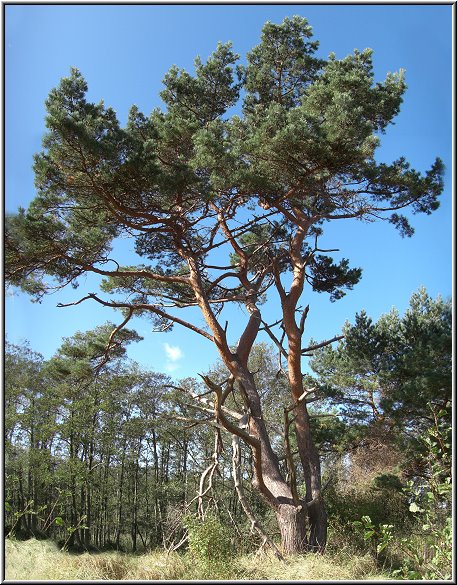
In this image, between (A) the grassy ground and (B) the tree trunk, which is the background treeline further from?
(B) the tree trunk

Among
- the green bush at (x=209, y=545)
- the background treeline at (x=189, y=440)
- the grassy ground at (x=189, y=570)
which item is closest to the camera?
the grassy ground at (x=189, y=570)

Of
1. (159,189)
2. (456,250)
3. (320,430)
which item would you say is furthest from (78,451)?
(456,250)

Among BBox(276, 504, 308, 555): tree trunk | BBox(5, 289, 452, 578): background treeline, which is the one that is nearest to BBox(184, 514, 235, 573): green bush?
BBox(5, 289, 452, 578): background treeline

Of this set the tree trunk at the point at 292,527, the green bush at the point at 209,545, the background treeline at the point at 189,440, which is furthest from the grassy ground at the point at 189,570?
the tree trunk at the point at 292,527

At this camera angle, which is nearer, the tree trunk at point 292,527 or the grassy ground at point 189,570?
the grassy ground at point 189,570

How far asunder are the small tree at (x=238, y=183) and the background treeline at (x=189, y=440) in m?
1.12

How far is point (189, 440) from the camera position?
57.6 feet

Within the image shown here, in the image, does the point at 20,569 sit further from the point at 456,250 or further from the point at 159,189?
the point at 456,250

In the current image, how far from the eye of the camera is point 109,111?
7.27m

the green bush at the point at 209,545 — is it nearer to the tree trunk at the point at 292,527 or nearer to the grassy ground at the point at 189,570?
the grassy ground at the point at 189,570

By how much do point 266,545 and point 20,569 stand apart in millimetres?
3209

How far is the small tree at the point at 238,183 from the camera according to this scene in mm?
6934

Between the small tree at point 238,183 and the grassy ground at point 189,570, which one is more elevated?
the small tree at point 238,183

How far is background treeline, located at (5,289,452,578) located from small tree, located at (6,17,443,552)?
3.67 ft
